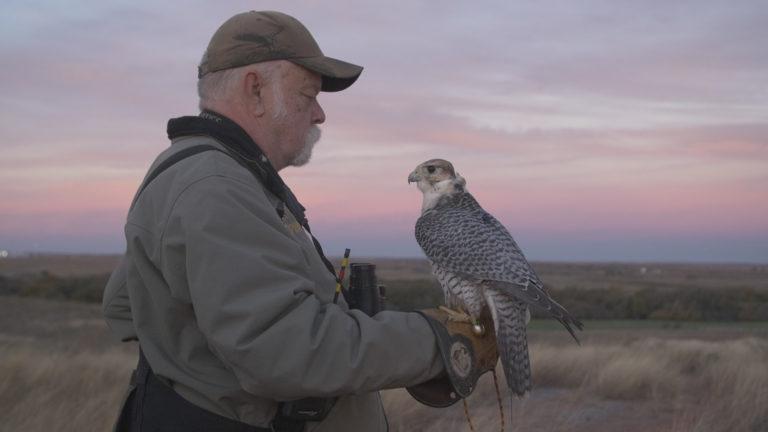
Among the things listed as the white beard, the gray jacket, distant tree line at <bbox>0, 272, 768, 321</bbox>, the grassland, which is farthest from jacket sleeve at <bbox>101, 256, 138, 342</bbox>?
distant tree line at <bbox>0, 272, 768, 321</bbox>

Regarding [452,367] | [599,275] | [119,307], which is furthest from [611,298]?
[599,275]

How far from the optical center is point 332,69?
8.04 feet

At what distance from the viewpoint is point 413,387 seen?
243cm

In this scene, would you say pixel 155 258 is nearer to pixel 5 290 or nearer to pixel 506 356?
pixel 506 356

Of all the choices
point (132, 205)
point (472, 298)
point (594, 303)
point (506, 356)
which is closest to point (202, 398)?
point (132, 205)

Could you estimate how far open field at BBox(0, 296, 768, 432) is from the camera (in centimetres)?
680

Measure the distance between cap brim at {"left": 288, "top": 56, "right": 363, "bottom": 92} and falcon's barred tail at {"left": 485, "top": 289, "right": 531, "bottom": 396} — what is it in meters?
1.27

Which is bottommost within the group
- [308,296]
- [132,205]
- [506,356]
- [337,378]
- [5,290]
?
[5,290]

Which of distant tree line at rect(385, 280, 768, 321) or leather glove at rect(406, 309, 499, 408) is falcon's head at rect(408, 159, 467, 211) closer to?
leather glove at rect(406, 309, 499, 408)

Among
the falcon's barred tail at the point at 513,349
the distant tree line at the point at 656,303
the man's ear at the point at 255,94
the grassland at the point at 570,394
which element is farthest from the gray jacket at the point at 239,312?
the distant tree line at the point at 656,303

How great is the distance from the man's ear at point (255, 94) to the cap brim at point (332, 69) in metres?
0.13

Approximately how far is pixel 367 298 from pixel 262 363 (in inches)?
36.1

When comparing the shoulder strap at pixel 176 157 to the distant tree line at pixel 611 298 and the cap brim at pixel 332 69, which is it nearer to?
the cap brim at pixel 332 69

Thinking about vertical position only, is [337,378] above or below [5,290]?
above
